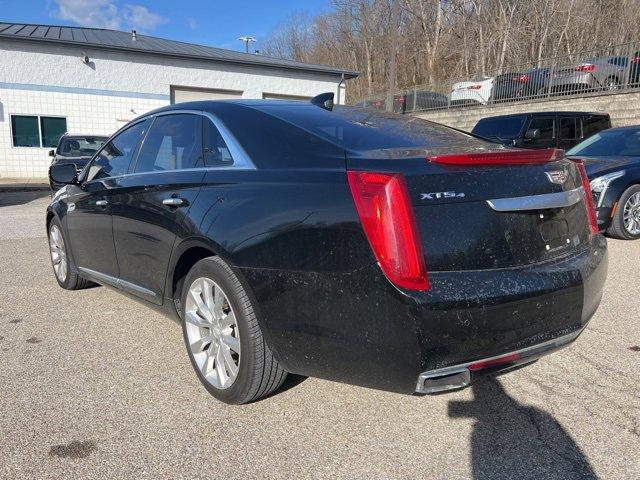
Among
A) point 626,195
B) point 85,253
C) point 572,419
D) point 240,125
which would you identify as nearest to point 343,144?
point 240,125

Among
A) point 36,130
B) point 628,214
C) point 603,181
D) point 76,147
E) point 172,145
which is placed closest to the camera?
point 172,145

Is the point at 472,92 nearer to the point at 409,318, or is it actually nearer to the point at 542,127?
the point at 542,127

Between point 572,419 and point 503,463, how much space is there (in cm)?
57

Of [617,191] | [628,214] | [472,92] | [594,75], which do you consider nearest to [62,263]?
[617,191]

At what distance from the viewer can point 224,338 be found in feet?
8.87

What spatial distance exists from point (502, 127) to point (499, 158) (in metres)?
9.58

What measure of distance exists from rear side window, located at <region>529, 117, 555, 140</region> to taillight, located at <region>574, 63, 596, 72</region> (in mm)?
6032

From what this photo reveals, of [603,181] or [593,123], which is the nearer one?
[603,181]

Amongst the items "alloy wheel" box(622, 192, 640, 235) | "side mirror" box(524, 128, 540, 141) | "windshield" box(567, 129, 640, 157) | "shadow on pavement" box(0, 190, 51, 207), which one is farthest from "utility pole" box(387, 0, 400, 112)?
"alloy wheel" box(622, 192, 640, 235)

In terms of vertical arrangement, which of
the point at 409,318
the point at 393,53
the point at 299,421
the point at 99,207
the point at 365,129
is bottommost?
the point at 299,421

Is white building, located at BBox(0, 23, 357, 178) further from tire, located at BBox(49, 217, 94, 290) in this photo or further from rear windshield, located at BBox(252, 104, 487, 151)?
rear windshield, located at BBox(252, 104, 487, 151)

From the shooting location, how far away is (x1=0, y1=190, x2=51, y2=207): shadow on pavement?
12.4 meters

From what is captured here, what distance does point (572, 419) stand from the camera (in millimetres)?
2574

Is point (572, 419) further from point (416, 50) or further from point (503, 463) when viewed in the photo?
point (416, 50)
